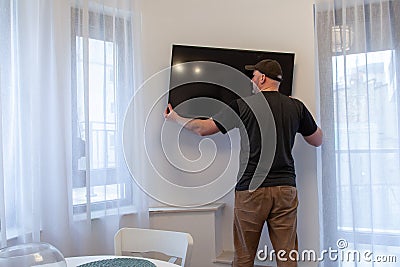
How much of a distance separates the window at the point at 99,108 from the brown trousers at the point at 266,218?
0.83 meters

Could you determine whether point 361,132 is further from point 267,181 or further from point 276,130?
point 267,181

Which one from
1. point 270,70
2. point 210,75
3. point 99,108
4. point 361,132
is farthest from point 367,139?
point 99,108

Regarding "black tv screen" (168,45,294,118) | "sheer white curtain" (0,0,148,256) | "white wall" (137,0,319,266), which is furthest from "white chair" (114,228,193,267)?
"white wall" (137,0,319,266)

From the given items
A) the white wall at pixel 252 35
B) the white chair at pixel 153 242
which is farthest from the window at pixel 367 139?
the white chair at pixel 153 242

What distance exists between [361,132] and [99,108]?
1605mm

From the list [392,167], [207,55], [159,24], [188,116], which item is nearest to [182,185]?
[188,116]

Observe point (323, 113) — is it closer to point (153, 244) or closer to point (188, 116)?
point (188, 116)

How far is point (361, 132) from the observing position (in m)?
2.47

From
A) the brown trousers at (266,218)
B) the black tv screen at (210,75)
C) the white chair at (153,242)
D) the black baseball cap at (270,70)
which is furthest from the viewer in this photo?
the black tv screen at (210,75)

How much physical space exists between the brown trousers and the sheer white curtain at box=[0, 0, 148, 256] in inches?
29.1

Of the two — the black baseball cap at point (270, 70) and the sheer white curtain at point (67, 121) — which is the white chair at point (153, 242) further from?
the black baseball cap at point (270, 70)

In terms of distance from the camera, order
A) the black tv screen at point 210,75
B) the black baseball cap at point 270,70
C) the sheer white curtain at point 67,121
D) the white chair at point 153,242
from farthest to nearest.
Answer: the black tv screen at point 210,75, the black baseball cap at point 270,70, the sheer white curtain at point 67,121, the white chair at point 153,242

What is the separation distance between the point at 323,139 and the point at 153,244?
1.29 m

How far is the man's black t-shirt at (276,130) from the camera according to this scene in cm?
226
